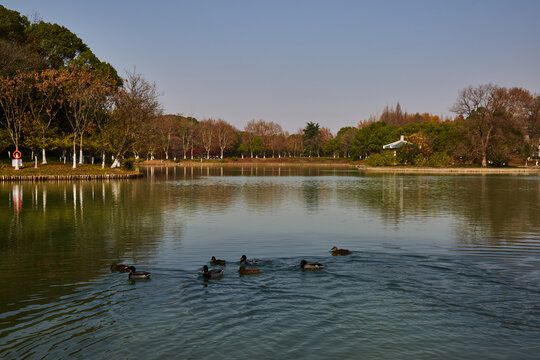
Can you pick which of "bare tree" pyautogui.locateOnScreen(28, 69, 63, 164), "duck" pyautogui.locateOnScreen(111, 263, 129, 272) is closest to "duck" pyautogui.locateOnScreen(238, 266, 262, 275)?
"duck" pyautogui.locateOnScreen(111, 263, 129, 272)

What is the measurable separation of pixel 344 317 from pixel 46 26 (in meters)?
80.5

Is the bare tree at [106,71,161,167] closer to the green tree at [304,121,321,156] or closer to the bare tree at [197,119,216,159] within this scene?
the bare tree at [197,119,216,159]

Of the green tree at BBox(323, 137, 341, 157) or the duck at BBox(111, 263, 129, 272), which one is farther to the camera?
the green tree at BBox(323, 137, 341, 157)

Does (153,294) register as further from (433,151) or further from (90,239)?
(433,151)

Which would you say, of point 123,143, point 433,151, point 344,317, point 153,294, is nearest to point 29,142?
point 123,143

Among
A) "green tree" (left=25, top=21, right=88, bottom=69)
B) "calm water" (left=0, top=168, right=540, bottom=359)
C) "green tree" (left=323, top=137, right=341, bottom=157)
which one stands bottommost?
"calm water" (left=0, top=168, right=540, bottom=359)

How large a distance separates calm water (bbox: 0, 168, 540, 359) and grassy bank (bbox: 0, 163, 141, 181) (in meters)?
33.4

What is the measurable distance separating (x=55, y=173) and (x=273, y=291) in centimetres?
5118

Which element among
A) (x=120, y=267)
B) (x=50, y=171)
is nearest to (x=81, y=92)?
(x=50, y=171)

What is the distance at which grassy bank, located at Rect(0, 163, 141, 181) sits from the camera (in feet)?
169

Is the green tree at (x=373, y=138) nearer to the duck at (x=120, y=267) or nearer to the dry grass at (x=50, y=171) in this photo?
the dry grass at (x=50, y=171)

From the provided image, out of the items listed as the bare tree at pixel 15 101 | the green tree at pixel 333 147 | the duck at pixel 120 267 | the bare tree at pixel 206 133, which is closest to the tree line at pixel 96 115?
the bare tree at pixel 15 101

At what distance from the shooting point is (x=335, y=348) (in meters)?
7.77

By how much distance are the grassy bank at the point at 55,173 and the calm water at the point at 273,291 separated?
110 feet
